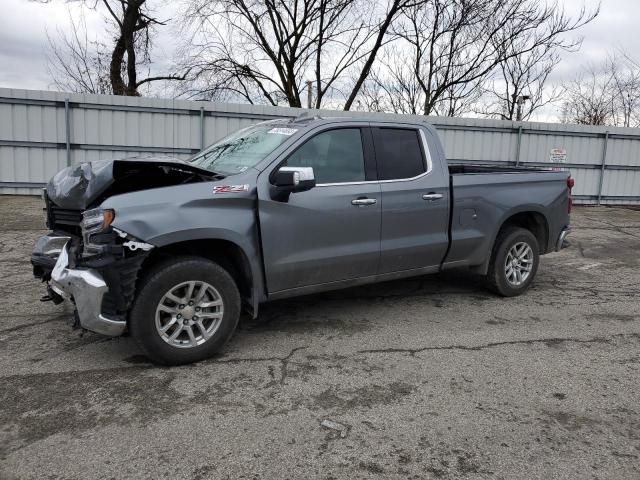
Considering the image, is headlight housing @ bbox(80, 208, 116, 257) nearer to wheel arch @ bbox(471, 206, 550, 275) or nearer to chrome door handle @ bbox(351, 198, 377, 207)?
chrome door handle @ bbox(351, 198, 377, 207)

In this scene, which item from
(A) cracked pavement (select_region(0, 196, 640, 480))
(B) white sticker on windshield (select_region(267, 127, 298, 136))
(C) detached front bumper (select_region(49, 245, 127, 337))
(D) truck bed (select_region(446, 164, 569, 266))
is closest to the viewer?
(A) cracked pavement (select_region(0, 196, 640, 480))

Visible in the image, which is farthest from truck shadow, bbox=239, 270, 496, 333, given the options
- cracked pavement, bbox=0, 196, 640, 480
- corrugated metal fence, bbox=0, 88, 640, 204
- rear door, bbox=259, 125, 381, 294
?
corrugated metal fence, bbox=0, 88, 640, 204

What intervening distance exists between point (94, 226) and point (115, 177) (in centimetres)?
45

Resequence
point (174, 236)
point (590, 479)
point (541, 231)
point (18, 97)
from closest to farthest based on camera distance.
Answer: point (590, 479), point (174, 236), point (541, 231), point (18, 97)

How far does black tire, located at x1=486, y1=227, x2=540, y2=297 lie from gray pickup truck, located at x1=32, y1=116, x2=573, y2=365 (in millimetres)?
218

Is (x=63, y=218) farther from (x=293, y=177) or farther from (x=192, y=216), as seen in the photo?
(x=293, y=177)

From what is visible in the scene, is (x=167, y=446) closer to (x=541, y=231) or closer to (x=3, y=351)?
(x=3, y=351)

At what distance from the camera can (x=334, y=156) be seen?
462 centimetres

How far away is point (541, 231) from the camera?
6207 millimetres

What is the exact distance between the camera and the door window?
4445 millimetres

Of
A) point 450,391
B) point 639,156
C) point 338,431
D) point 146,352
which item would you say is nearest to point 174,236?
point 146,352

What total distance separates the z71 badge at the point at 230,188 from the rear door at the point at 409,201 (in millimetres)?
1335

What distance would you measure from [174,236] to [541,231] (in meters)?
4.33

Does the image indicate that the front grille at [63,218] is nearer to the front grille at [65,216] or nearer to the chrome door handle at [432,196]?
the front grille at [65,216]
